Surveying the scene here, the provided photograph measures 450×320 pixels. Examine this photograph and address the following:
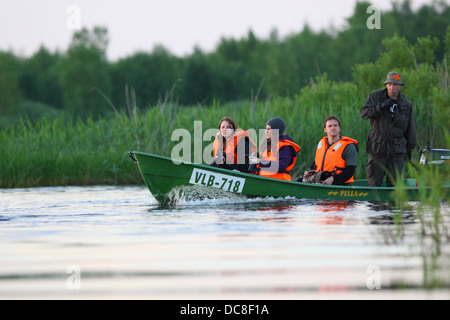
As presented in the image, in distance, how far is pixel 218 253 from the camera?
6609 mm

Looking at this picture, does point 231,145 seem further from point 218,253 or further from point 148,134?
point 218,253

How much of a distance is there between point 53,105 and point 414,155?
158ft

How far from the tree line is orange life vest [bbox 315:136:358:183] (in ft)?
134

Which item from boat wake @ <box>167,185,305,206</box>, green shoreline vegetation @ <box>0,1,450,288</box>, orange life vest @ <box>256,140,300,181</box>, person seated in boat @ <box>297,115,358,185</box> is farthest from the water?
orange life vest @ <box>256,140,300,181</box>

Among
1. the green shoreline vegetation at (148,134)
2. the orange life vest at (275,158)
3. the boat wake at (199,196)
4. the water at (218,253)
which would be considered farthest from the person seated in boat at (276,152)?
the green shoreline vegetation at (148,134)

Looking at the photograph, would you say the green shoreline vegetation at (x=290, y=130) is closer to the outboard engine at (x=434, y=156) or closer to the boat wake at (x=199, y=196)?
the outboard engine at (x=434, y=156)

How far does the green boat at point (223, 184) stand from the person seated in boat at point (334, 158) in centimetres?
30

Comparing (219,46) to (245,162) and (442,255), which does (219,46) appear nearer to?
(245,162)

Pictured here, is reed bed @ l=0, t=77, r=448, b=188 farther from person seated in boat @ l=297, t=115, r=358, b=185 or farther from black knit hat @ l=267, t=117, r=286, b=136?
black knit hat @ l=267, t=117, r=286, b=136

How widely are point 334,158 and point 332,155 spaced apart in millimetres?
52

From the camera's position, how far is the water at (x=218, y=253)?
5.29 meters

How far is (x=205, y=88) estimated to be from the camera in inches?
2279
